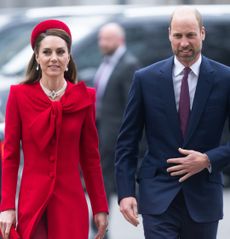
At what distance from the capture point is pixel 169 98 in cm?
629

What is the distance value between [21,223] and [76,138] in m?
0.52

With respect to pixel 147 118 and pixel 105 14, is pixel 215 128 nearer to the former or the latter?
pixel 147 118

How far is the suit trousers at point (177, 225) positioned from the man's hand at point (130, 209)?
0.08 metres

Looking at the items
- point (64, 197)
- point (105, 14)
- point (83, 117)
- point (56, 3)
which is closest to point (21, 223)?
point (64, 197)

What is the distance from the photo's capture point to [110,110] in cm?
1047

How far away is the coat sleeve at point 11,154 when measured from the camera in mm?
6125

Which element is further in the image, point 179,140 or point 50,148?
point 179,140

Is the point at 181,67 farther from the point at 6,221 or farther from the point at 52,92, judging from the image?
the point at 6,221

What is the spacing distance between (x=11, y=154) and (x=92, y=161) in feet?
1.43

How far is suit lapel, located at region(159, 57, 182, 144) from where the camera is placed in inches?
247

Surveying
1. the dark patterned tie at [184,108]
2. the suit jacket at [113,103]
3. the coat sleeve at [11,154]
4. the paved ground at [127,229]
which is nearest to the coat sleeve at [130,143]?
the dark patterned tie at [184,108]

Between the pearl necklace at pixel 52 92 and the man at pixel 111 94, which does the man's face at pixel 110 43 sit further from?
the pearl necklace at pixel 52 92

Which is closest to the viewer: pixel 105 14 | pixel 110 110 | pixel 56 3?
pixel 110 110

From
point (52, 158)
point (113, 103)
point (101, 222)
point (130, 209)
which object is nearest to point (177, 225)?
point (130, 209)
